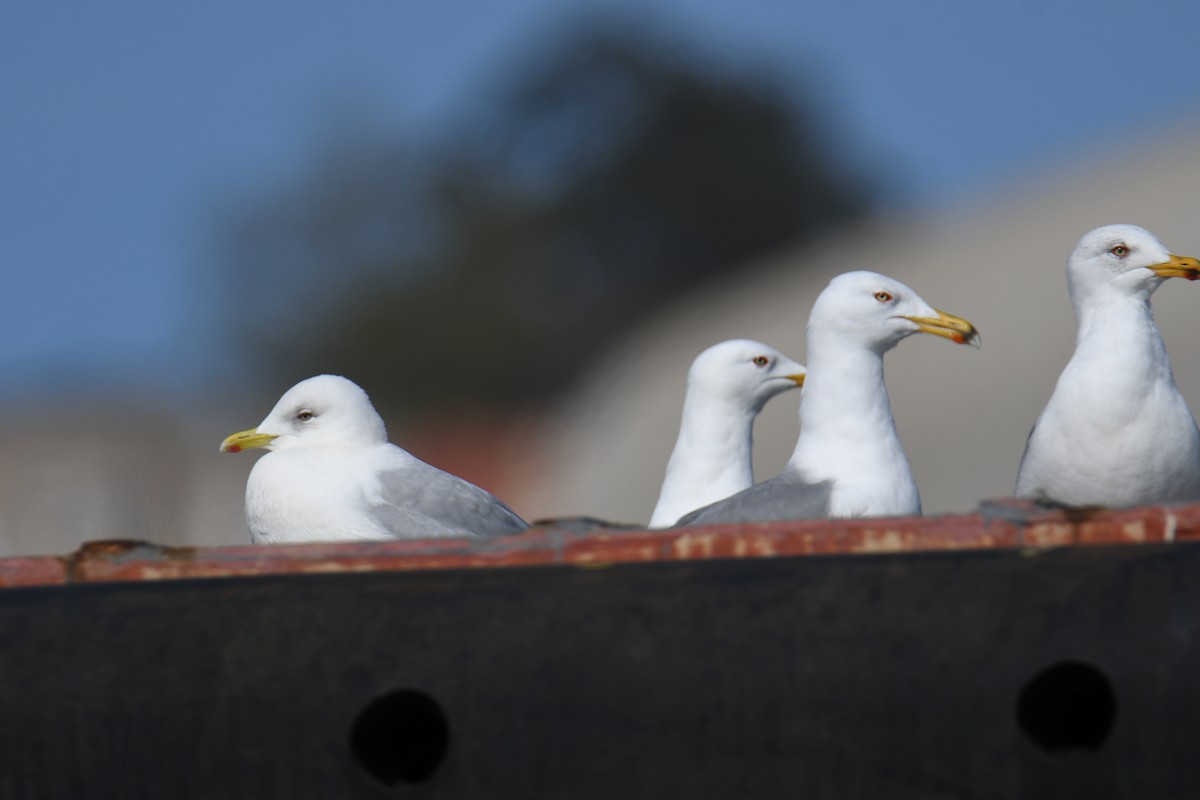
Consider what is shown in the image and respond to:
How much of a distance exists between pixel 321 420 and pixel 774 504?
1.60 metres

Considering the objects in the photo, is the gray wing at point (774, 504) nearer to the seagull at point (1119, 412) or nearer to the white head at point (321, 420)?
the seagull at point (1119, 412)

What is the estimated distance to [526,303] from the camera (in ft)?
105

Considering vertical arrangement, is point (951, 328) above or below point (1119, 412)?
→ above

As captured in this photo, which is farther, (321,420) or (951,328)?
(321,420)

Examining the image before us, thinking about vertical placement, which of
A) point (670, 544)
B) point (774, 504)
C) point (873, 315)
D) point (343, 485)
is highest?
point (873, 315)

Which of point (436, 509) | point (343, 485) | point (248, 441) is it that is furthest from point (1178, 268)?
point (248, 441)

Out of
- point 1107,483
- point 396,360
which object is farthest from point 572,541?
point 396,360

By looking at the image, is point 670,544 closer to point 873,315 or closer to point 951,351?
point 873,315

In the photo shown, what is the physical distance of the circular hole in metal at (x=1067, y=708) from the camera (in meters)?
2.35

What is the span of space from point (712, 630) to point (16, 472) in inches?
545

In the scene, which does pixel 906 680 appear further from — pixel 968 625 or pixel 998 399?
pixel 998 399

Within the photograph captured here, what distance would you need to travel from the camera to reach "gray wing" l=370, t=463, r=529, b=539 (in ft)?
17.5

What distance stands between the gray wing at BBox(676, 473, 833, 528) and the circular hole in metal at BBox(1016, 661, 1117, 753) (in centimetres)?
250

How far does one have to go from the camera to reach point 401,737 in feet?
8.48
